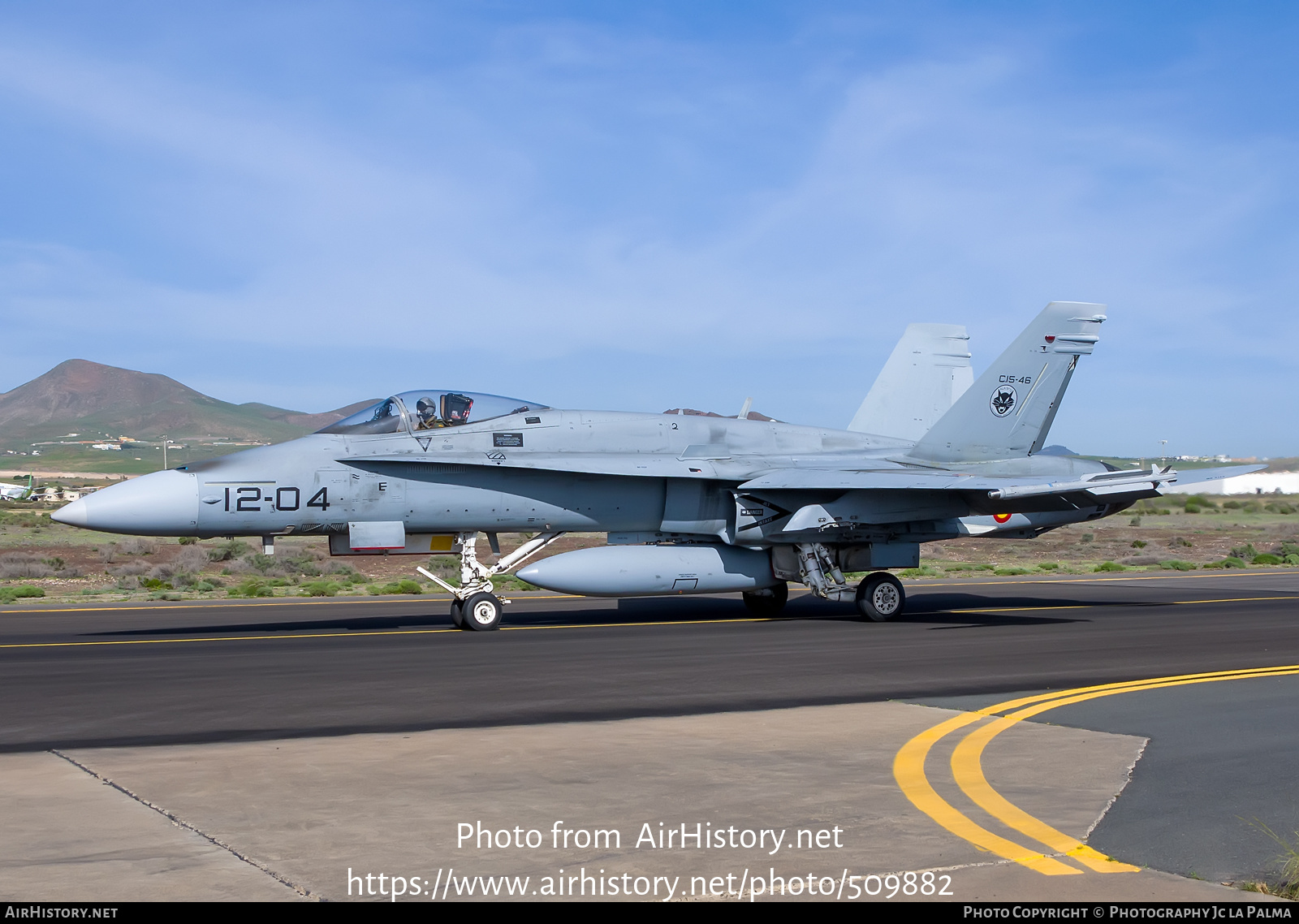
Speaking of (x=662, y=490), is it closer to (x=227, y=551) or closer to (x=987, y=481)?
(x=987, y=481)

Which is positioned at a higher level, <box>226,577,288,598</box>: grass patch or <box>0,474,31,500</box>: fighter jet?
<box>0,474,31,500</box>: fighter jet

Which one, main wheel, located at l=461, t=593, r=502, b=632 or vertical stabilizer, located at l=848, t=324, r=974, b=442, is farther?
vertical stabilizer, located at l=848, t=324, r=974, b=442

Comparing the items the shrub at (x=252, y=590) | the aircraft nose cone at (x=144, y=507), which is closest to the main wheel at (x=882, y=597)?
the aircraft nose cone at (x=144, y=507)

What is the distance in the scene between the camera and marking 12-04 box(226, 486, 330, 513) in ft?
50.9

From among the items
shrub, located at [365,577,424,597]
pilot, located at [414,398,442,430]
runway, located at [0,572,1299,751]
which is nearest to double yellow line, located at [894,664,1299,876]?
runway, located at [0,572,1299,751]

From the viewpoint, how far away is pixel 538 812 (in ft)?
19.7

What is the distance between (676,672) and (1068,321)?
12.0 meters

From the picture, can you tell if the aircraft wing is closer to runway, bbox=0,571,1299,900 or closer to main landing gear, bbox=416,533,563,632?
runway, bbox=0,571,1299,900

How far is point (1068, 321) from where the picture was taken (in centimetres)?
2044

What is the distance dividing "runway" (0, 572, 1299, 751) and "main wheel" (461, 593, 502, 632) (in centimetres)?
34

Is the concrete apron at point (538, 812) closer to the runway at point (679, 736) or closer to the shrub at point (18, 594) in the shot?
the runway at point (679, 736)

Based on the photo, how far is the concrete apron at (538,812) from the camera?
484cm

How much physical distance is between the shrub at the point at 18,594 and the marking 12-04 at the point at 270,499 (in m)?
10.8
